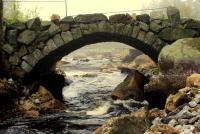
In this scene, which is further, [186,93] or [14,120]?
[14,120]

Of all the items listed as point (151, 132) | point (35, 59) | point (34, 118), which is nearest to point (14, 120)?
point (34, 118)

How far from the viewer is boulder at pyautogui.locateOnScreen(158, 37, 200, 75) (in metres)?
13.2

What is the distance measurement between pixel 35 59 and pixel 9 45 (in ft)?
4.11

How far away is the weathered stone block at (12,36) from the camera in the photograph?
16.3 meters

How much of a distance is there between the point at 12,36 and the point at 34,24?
42.9 inches

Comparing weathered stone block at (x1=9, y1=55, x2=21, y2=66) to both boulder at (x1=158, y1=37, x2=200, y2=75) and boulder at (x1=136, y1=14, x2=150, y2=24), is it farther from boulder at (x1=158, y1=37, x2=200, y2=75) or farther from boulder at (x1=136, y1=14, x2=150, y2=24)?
boulder at (x1=158, y1=37, x2=200, y2=75)

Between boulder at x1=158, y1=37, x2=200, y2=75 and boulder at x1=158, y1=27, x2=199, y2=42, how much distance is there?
1.01 m

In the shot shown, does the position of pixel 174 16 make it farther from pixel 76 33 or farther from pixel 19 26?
pixel 19 26

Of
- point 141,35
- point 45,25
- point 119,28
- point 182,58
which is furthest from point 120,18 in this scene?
point 182,58

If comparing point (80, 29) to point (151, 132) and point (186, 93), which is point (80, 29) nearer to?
point (186, 93)

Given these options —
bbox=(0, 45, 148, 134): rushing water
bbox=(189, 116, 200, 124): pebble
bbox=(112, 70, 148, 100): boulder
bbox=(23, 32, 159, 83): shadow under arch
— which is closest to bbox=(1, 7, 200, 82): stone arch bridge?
bbox=(23, 32, 159, 83): shadow under arch

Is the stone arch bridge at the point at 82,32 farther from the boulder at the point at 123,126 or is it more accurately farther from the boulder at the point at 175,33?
the boulder at the point at 123,126

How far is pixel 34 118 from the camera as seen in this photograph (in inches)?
518

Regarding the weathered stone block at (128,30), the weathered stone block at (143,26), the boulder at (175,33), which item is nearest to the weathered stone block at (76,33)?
the weathered stone block at (128,30)
